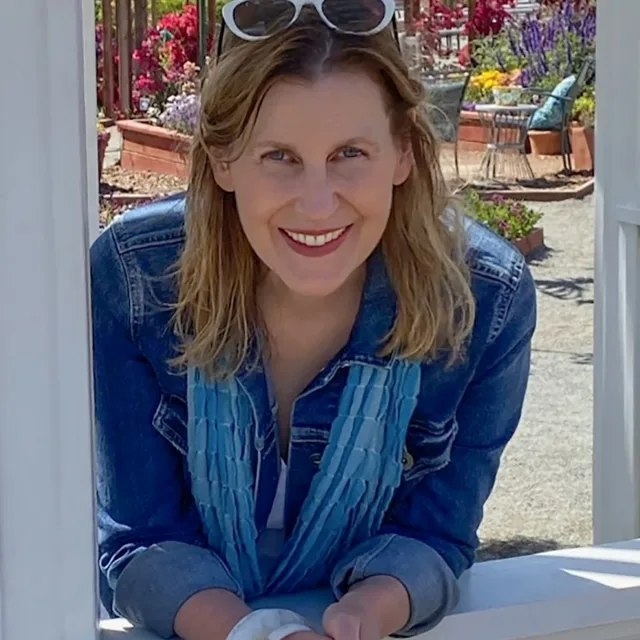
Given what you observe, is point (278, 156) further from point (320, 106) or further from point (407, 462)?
point (407, 462)

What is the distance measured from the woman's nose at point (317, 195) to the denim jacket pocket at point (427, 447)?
0.29m

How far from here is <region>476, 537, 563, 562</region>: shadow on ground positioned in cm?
360

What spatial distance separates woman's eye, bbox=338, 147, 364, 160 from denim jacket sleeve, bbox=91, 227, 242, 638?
28 centimetres

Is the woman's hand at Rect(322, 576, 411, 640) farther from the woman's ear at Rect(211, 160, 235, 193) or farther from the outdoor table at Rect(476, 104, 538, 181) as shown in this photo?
the outdoor table at Rect(476, 104, 538, 181)

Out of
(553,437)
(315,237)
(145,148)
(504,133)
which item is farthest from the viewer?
(504,133)

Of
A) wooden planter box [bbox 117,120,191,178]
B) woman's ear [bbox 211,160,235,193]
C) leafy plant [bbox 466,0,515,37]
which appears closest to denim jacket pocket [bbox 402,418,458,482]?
woman's ear [bbox 211,160,235,193]

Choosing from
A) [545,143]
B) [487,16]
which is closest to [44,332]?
[487,16]

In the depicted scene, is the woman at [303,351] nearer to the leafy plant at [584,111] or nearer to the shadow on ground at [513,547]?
the shadow on ground at [513,547]

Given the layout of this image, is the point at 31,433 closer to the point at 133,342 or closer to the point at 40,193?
the point at 40,193

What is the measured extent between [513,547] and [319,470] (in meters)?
2.45

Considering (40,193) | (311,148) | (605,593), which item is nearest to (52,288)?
(40,193)

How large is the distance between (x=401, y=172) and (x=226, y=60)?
234 millimetres

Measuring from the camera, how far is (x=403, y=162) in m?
1.35

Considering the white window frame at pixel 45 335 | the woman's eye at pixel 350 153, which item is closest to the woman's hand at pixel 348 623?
the white window frame at pixel 45 335
